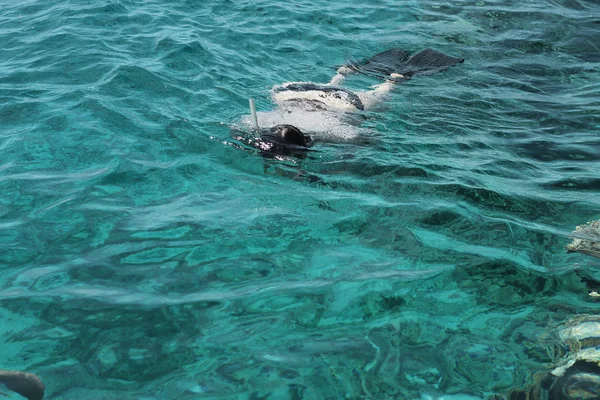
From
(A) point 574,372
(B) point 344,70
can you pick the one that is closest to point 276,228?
(A) point 574,372

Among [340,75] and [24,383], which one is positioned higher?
[340,75]

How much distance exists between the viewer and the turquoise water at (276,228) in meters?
3.30

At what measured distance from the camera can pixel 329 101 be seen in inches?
266

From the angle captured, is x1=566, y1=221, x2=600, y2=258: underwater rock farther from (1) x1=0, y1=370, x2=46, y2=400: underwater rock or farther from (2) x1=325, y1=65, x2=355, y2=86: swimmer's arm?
(2) x1=325, y1=65, x2=355, y2=86: swimmer's arm

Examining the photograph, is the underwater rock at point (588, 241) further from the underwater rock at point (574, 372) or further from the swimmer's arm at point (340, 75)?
the swimmer's arm at point (340, 75)

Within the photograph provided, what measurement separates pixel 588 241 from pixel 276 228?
7.48 ft

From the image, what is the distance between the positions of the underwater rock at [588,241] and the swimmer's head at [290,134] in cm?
253

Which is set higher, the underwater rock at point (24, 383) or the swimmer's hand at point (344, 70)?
the swimmer's hand at point (344, 70)

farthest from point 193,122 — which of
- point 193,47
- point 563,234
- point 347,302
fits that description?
point 563,234

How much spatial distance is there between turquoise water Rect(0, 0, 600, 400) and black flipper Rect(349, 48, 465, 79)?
0.21 metres

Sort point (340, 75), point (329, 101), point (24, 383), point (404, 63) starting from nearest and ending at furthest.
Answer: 1. point (24, 383)
2. point (329, 101)
3. point (340, 75)
4. point (404, 63)

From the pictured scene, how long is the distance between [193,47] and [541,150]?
16.3 feet

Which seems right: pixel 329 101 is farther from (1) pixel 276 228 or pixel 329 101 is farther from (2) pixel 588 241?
(2) pixel 588 241

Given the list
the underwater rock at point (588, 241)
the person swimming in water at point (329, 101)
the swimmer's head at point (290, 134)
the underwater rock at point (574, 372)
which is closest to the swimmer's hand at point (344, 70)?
the person swimming in water at point (329, 101)
